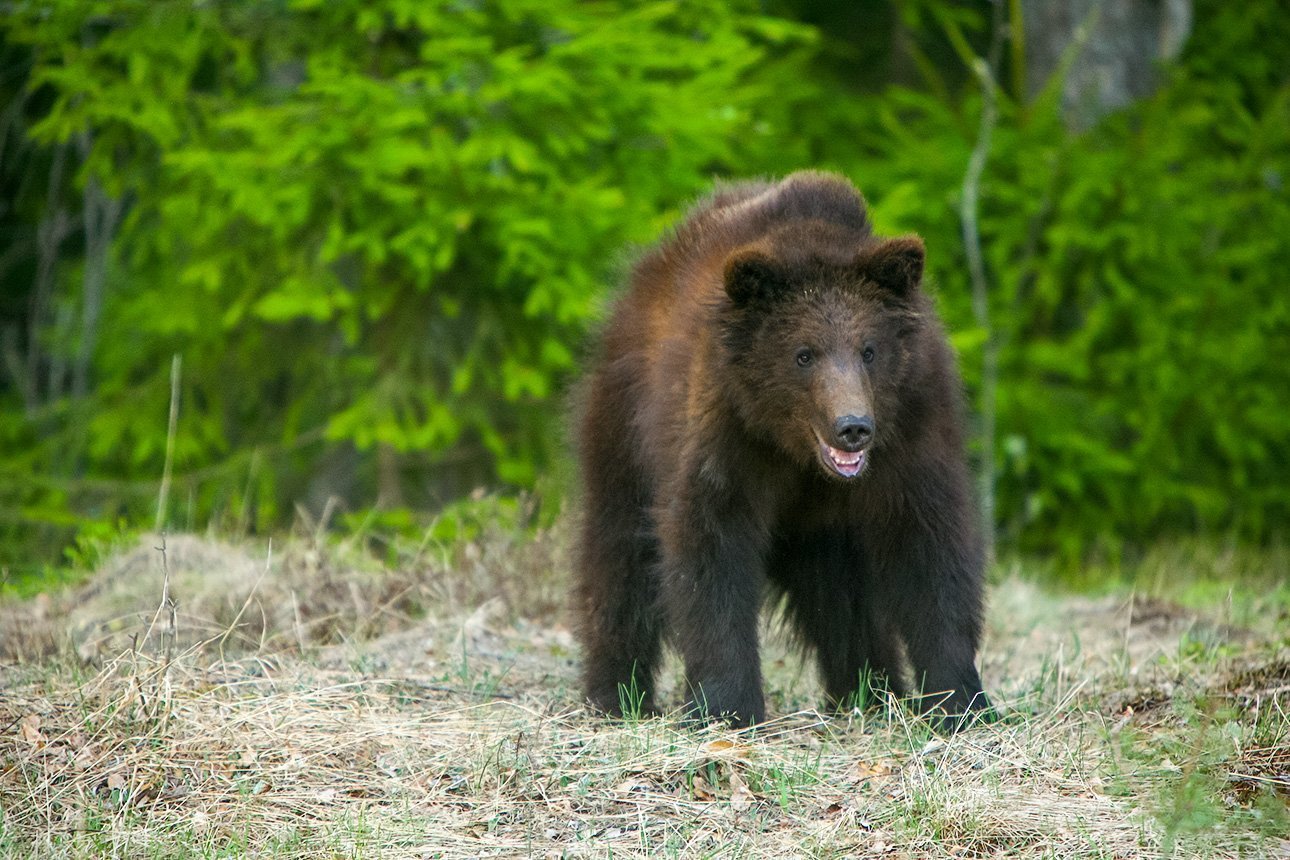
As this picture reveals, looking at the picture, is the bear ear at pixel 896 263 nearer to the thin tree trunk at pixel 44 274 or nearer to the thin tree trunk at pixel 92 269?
the thin tree trunk at pixel 92 269

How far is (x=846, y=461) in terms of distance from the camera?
205 inches

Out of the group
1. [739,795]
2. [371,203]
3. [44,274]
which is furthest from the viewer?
[44,274]

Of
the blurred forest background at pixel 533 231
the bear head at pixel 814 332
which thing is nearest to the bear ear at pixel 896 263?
the bear head at pixel 814 332

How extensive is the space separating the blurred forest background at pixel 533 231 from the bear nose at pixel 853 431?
3.33 m

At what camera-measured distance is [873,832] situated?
441 centimetres

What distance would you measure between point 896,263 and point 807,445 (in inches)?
29.2

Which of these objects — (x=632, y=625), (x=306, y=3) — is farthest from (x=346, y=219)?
(x=632, y=625)

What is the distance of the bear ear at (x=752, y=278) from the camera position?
5344mm

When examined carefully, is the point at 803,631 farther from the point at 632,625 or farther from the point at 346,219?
the point at 346,219

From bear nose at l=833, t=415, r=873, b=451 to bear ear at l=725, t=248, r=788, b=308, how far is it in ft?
2.02

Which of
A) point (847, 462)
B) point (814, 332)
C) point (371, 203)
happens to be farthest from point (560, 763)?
point (371, 203)

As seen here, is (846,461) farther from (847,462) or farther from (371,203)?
(371,203)

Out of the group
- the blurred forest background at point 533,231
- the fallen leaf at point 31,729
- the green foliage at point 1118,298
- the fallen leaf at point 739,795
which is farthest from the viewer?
the green foliage at point 1118,298

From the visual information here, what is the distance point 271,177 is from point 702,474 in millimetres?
5874
